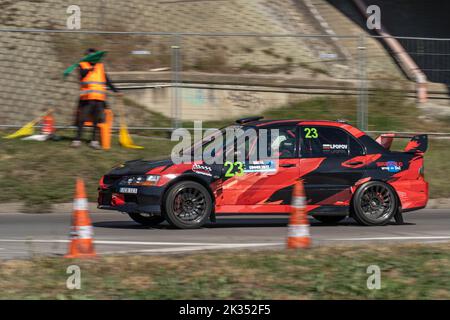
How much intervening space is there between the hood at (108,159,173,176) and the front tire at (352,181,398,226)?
2.85m

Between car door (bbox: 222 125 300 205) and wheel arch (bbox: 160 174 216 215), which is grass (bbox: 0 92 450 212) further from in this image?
car door (bbox: 222 125 300 205)

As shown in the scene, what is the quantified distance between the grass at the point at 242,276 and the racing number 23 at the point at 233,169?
10.6 ft

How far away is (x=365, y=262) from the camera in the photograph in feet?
29.5

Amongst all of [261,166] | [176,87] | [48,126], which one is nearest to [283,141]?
→ [261,166]

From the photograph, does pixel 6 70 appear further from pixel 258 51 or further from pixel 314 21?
pixel 314 21

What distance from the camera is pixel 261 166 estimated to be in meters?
13.0

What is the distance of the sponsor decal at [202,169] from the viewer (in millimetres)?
12688

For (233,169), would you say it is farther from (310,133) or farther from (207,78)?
(207,78)

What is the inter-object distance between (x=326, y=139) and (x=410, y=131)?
7639 mm

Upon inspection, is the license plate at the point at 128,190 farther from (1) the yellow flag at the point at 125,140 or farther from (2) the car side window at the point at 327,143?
(1) the yellow flag at the point at 125,140

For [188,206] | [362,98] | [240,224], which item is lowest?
[240,224]

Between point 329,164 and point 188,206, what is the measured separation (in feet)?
7.19

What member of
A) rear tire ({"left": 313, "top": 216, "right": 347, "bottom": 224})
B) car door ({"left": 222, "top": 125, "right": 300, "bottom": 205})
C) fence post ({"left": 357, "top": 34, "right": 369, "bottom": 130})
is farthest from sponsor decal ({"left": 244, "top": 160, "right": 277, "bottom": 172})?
fence post ({"left": 357, "top": 34, "right": 369, "bottom": 130})

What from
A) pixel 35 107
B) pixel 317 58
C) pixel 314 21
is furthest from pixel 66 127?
pixel 314 21
